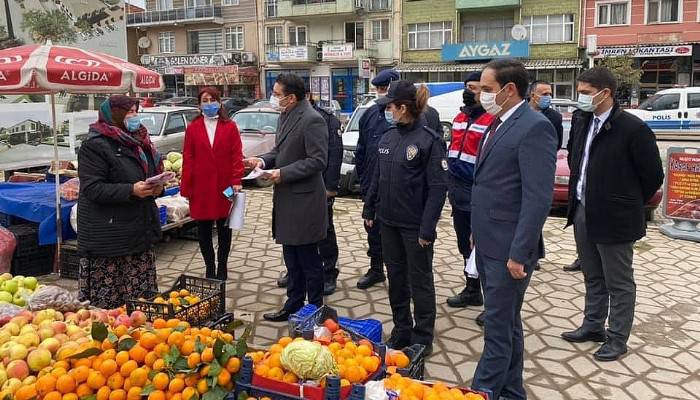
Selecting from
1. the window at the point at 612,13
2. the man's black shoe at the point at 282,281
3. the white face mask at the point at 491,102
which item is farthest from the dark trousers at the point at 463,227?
the window at the point at 612,13

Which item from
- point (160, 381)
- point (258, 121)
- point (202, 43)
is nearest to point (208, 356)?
point (160, 381)

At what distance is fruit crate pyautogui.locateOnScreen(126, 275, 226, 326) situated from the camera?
3566 millimetres

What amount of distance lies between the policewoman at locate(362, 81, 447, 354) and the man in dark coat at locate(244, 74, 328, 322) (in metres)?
0.54

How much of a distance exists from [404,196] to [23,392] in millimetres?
2485

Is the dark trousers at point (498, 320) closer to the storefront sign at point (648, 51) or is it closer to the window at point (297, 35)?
the storefront sign at point (648, 51)

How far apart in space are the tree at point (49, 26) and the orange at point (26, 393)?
372 inches

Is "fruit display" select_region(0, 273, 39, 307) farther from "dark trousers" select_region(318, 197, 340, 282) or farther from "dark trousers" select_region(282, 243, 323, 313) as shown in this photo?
"dark trousers" select_region(318, 197, 340, 282)

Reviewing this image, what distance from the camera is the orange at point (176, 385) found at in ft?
8.62

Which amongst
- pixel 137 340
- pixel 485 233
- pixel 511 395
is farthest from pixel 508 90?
pixel 137 340

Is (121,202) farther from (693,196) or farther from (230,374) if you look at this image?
(693,196)

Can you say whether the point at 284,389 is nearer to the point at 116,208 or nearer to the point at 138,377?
the point at 138,377

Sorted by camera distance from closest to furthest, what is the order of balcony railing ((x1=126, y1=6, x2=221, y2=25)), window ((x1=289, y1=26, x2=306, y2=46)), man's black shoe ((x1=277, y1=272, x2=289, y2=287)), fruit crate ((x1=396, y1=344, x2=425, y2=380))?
fruit crate ((x1=396, y1=344, x2=425, y2=380)) → man's black shoe ((x1=277, y1=272, x2=289, y2=287)) → window ((x1=289, y1=26, x2=306, y2=46)) → balcony railing ((x1=126, y1=6, x2=221, y2=25))

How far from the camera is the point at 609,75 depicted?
410cm

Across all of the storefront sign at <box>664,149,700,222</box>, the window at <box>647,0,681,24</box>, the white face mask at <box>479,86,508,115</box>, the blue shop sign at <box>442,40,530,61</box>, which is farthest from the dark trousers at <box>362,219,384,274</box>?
the window at <box>647,0,681,24</box>
